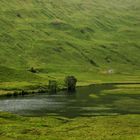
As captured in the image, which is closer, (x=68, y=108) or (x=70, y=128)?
(x=70, y=128)

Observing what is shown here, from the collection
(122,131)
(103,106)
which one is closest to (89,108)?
(103,106)

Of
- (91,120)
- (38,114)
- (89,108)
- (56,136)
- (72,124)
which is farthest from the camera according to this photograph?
(89,108)

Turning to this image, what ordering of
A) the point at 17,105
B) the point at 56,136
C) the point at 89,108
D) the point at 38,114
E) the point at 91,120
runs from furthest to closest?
the point at 17,105
the point at 89,108
the point at 38,114
the point at 91,120
the point at 56,136

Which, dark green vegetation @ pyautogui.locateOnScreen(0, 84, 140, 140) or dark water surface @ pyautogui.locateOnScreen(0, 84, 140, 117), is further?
dark water surface @ pyautogui.locateOnScreen(0, 84, 140, 117)

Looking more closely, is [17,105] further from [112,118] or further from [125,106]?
[112,118]

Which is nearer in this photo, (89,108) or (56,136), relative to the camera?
(56,136)

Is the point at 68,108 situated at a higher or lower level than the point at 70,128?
higher

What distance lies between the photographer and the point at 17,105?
183625 millimetres

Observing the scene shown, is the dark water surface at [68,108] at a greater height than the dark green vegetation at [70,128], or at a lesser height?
greater

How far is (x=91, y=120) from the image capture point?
128 m

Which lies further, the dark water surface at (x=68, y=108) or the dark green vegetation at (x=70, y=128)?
the dark water surface at (x=68, y=108)

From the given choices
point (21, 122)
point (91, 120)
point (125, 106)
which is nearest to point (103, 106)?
point (125, 106)

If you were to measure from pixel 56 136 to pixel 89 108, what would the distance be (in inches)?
2828

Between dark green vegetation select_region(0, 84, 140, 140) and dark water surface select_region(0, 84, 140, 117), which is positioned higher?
dark water surface select_region(0, 84, 140, 117)
